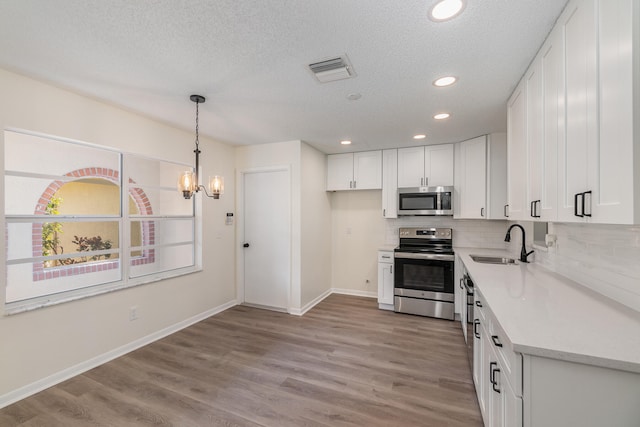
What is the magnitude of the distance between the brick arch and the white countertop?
345 cm

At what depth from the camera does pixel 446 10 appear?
1380 millimetres

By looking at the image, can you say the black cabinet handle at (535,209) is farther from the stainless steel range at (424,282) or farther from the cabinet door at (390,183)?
the cabinet door at (390,183)

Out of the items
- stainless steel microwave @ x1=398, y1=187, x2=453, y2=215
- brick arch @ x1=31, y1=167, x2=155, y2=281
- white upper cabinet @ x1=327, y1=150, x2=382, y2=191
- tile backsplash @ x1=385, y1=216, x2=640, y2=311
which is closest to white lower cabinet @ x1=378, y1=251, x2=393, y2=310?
stainless steel microwave @ x1=398, y1=187, x2=453, y2=215

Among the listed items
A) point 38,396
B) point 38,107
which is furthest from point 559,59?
point 38,396

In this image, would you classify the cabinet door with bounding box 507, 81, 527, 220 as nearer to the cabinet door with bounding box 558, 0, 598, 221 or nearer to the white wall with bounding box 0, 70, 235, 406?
the cabinet door with bounding box 558, 0, 598, 221

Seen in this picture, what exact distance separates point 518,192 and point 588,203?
1.15 m

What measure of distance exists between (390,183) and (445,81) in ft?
7.38

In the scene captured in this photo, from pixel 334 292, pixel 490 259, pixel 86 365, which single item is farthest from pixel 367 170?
pixel 86 365

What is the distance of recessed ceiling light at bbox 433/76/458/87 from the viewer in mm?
2070

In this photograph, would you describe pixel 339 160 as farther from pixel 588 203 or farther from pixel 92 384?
pixel 92 384

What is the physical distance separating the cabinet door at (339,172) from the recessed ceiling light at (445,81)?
242 cm

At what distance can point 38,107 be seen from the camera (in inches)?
85.1

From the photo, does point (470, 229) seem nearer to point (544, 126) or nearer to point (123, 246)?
point (544, 126)

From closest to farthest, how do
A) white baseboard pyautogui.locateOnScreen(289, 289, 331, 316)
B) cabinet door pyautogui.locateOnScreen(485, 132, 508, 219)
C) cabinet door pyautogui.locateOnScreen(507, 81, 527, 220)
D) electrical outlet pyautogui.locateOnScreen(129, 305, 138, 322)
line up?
cabinet door pyautogui.locateOnScreen(507, 81, 527, 220) < electrical outlet pyautogui.locateOnScreen(129, 305, 138, 322) < cabinet door pyautogui.locateOnScreen(485, 132, 508, 219) < white baseboard pyautogui.locateOnScreen(289, 289, 331, 316)
